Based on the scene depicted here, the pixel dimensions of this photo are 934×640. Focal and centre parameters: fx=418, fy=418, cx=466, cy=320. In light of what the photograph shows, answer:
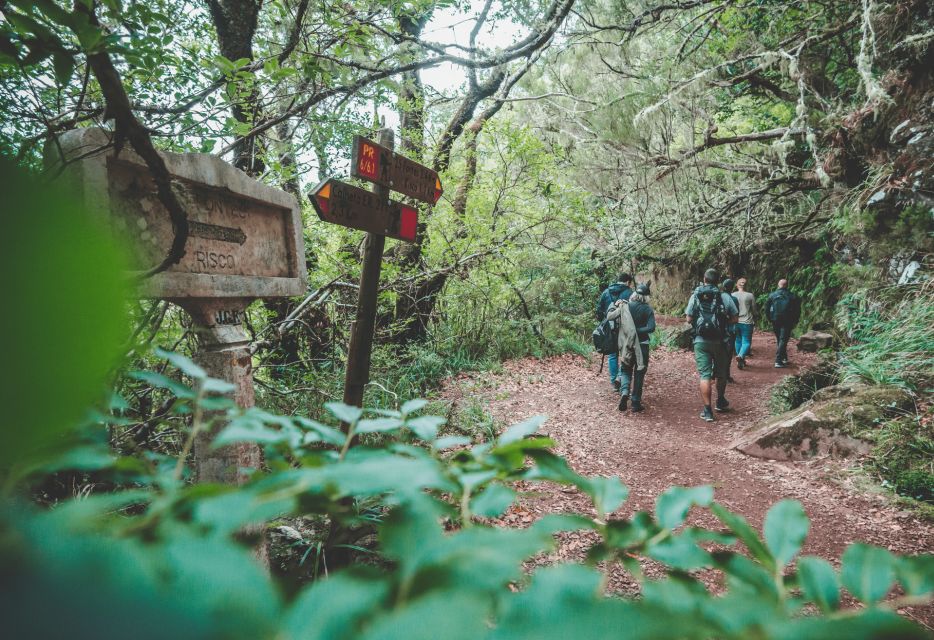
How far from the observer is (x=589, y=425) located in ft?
18.2

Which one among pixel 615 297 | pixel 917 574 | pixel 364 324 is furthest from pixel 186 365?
pixel 615 297

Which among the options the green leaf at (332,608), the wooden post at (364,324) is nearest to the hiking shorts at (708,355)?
the wooden post at (364,324)

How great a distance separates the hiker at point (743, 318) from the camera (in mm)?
7466

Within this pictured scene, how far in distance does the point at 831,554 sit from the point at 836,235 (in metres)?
8.50

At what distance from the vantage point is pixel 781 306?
24.8 feet

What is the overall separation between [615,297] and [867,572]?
6213mm

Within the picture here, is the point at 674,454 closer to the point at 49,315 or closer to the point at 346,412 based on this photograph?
the point at 346,412

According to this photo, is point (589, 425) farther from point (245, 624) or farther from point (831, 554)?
point (245, 624)

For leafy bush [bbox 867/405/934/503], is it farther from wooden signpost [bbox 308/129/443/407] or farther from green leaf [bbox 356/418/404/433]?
green leaf [bbox 356/418/404/433]

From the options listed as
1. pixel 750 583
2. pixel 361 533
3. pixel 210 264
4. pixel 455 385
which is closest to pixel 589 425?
pixel 455 385

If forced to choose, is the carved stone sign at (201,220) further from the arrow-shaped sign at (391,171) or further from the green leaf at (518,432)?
the green leaf at (518,432)

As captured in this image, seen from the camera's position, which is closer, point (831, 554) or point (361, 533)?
point (361, 533)

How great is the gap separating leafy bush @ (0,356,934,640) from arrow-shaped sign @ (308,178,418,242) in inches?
73.9

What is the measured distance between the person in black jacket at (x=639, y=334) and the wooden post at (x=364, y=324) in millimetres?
4138
